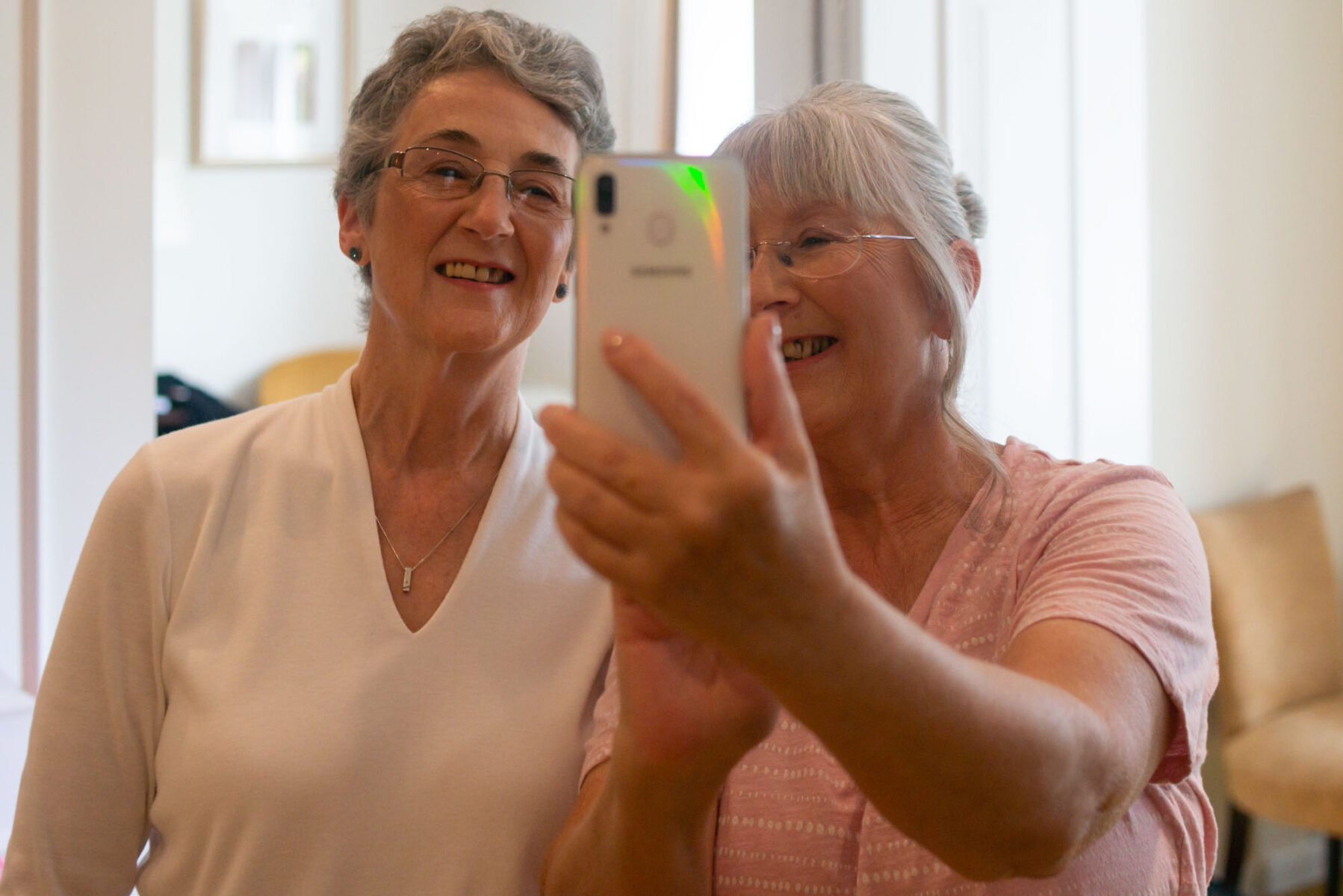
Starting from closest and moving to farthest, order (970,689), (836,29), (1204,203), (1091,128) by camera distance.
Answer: (970,689), (836,29), (1091,128), (1204,203)

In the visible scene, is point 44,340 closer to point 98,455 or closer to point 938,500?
point 98,455

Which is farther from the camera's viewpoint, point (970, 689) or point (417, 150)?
point (417, 150)

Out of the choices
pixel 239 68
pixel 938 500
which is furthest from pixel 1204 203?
pixel 239 68

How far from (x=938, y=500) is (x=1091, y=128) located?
1.88 metres

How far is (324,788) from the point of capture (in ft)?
3.16

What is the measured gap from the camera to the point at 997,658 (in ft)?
2.86

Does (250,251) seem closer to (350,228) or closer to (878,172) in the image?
(350,228)

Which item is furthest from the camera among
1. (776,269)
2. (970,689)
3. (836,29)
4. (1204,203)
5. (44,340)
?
(1204,203)

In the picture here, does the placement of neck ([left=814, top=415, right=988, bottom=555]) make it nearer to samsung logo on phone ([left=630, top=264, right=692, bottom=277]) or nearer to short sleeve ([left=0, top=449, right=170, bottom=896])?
samsung logo on phone ([left=630, top=264, right=692, bottom=277])

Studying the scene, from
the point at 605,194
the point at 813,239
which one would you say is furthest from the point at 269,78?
the point at 605,194

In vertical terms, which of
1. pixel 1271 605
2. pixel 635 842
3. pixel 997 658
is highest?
pixel 997 658

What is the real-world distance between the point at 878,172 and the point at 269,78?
2.65m

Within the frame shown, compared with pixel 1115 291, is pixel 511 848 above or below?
below

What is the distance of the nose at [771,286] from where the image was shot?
0.94m
